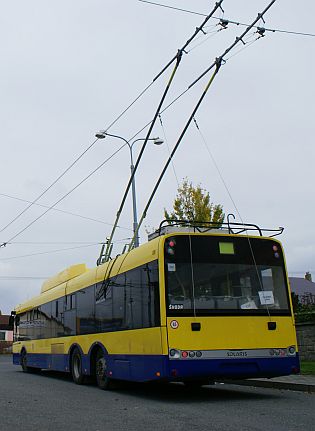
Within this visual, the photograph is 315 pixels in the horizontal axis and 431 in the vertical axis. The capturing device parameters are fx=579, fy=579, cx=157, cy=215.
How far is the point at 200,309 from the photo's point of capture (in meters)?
10.5

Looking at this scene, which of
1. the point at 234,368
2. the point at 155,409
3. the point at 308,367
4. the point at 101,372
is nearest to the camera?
the point at 155,409

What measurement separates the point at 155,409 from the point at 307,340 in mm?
9939

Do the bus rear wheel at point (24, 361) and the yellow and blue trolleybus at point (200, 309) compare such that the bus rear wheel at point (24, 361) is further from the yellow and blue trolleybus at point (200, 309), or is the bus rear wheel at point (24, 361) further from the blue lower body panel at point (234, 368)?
the blue lower body panel at point (234, 368)

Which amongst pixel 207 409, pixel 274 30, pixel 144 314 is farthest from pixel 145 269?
pixel 274 30

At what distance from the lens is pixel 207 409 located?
9523 mm

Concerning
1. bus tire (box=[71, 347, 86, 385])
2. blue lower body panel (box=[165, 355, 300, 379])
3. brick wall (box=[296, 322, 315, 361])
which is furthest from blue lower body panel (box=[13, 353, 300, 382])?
brick wall (box=[296, 322, 315, 361])

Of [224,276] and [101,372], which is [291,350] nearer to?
[224,276]

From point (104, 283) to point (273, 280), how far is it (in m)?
4.08

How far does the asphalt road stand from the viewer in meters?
7.92

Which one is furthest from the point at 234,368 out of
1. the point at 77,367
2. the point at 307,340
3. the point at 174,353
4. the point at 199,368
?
the point at 307,340

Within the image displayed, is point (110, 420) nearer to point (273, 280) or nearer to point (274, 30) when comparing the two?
point (273, 280)

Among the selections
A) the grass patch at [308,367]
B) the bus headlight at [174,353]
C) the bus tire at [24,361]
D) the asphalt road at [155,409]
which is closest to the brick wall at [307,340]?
the grass patch at [308,367]

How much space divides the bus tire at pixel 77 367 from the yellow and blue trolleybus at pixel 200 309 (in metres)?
2.37

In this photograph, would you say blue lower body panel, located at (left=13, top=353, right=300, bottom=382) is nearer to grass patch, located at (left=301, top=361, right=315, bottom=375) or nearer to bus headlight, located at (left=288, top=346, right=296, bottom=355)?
bus headlight, located at (left=288, top=346, right=296, bottom=355)
